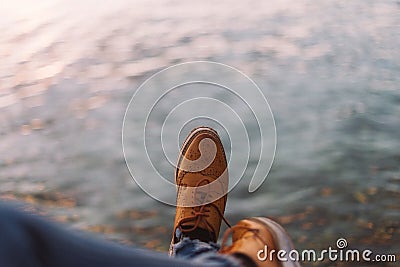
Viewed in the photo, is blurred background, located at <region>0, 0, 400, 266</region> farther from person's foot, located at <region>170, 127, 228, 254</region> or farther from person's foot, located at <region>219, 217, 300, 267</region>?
person's foot, located at <region>219, 217, 300, 267</region>

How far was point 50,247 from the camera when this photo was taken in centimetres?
66

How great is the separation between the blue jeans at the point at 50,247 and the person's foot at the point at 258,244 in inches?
11.2

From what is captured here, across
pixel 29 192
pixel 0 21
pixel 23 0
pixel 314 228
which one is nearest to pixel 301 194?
pixel 314 228

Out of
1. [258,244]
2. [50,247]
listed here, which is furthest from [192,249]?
[50,247]

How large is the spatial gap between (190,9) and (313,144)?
4.35 ft

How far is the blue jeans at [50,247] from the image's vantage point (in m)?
0.64

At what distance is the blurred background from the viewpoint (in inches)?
64.7

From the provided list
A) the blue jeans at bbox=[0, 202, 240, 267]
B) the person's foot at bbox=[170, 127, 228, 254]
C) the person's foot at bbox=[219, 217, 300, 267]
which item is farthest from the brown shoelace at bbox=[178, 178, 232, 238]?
the blue jeans at bbox=[0, 202, 240, 267]

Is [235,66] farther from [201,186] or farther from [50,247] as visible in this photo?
[50,247]

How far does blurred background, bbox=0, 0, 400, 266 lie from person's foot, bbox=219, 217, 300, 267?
0.31 metres

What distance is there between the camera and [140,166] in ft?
6.05

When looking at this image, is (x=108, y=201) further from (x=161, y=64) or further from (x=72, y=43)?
(x=72, y=43)

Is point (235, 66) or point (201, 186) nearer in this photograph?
point (201, 186)

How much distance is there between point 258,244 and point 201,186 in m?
0.61
